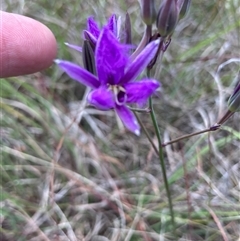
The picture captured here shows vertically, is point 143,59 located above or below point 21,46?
above

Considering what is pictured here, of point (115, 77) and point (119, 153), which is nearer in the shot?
point (115, 77)

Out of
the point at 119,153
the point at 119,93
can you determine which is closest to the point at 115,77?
the point at 119,93

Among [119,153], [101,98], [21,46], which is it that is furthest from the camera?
[119,153]

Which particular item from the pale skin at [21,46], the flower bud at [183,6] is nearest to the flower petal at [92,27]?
the flower bud at [183,6]

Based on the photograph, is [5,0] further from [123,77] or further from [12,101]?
[123,77]

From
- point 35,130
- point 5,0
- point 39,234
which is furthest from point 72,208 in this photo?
point 5,0

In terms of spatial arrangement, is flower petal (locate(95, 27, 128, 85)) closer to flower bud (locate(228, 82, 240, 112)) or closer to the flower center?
the flower center

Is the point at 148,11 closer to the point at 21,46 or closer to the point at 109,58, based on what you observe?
the point at 109,58
